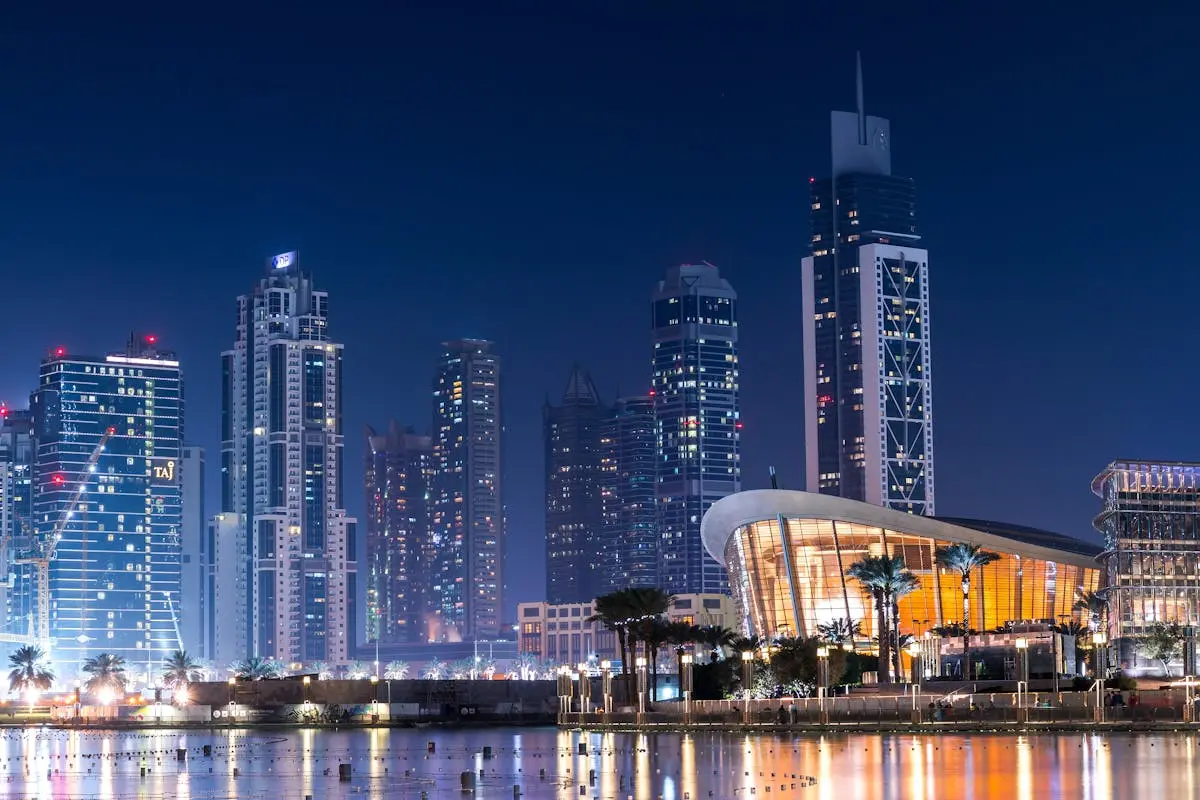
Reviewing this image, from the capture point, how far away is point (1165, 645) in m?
150

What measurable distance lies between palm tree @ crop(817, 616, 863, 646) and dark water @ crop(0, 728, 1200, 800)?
68.0m

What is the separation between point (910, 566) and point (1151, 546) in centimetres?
3242

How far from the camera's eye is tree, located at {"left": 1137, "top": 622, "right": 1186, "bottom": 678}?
150 meters

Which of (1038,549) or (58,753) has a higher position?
(1038,549)

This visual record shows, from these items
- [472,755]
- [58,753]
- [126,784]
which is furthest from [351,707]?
[126,784]

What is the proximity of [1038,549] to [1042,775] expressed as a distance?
436 ft

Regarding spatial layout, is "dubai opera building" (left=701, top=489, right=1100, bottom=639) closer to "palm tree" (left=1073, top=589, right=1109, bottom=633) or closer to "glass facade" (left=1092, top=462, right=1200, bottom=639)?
"palm tree" (left=1073, top=589, right=1109, bottom=633)

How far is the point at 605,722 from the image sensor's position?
131500 mm

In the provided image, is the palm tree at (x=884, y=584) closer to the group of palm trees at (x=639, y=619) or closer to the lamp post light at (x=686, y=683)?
the group of palm trees at (x=639, y=619)

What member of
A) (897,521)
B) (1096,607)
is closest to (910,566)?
(897,521)

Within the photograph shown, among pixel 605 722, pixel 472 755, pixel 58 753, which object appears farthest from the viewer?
pixel 605 722

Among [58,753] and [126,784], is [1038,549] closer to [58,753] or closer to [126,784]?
[58,753]

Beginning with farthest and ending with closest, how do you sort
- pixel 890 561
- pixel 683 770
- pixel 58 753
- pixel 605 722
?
pixel 890 561 → pixel 605 722 → pixel 58 753 → pixel 683 770

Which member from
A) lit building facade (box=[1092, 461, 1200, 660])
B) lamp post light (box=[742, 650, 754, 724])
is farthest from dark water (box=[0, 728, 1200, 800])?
lit building facade (box=[1092, 461, 1200, 660])
